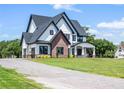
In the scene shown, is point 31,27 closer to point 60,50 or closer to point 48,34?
point 48,34

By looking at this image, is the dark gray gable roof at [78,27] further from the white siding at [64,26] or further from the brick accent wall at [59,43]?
the brick accent wall at [59,43]

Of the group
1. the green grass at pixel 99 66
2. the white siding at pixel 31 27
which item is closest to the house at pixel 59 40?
the white siding at pixel 31 27

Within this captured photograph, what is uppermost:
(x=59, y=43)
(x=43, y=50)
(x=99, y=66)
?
(x=59, y=43)

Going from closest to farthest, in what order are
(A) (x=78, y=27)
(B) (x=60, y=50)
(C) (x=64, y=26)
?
1. (A) (x=78, y=27)
2. (B) (x=60, y=50)
3. (C) (x=64, y=26)

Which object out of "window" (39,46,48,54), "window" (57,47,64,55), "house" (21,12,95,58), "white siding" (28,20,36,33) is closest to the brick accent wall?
"house" (21,12,95,58)

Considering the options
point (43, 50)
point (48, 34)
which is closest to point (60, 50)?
point (43, 50)

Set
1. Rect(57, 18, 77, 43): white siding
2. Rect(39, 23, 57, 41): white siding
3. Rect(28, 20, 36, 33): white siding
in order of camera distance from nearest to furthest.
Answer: Rect(28, 20, 36, 33): white siding → Rect(39, 23, 57, 41): white siding → Rect(57, 18, 77, 43): white siding

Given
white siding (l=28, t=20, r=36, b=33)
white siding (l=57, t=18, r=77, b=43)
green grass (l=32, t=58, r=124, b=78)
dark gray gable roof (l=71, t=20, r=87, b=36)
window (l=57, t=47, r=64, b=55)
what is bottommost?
green grass (l=32, t=58, r=124, b=78)

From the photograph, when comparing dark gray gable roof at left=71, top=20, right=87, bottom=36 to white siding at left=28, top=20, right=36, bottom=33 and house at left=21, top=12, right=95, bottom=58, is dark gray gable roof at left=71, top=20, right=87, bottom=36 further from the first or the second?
white siding at left=28, top=20, right=36, bottom=33

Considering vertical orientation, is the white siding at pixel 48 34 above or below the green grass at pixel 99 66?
above

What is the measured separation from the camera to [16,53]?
1036 inches

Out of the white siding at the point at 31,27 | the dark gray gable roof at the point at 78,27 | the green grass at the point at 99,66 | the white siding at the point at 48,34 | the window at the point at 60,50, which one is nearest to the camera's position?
the green grass at the point at 99,66
